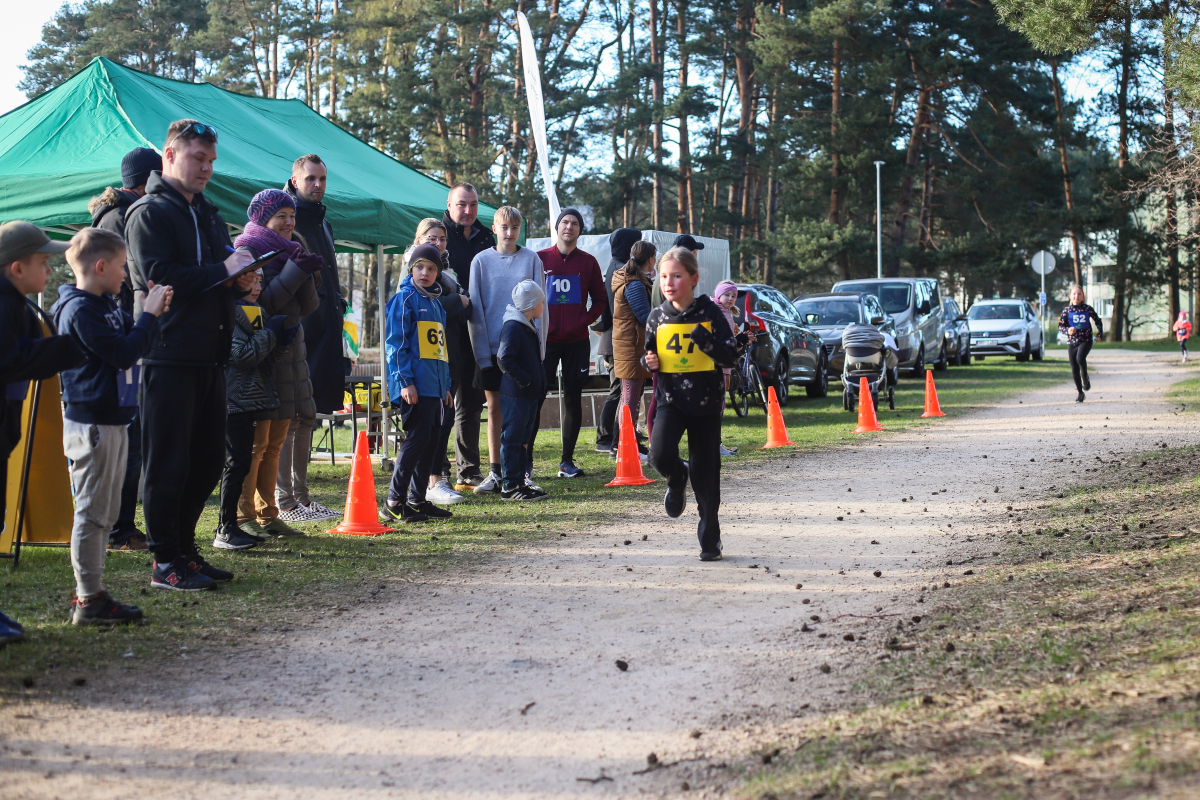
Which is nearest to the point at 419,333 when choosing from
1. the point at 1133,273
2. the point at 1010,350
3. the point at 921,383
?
the point at 921,383

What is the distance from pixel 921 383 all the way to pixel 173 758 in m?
20.9

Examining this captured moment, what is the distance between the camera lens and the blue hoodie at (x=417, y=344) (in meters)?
7.58

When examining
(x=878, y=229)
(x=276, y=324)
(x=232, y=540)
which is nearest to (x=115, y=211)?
(x=276, y=324)

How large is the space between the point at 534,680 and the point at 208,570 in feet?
8.02

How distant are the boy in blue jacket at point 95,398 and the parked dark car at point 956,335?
79.2ft

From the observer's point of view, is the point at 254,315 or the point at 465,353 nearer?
the point at 254,315

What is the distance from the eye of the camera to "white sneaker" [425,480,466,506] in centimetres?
848

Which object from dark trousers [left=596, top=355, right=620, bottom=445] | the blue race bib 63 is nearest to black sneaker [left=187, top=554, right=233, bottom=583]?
the blue race bib 63

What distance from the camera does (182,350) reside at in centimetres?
550

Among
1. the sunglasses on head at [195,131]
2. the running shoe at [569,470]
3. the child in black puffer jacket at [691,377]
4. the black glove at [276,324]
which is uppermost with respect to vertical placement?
the sunglasses on head at [195,131]

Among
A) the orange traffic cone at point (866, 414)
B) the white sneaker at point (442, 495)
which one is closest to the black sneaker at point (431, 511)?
the white sneaker at point (442, 495)

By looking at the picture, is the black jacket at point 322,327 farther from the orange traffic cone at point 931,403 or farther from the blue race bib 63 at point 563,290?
the orange traffic cone at point 931,403

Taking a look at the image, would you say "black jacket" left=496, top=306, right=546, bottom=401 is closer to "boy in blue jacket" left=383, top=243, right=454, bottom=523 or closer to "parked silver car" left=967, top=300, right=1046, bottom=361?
"boy in blue jacket" left=383, top=243, right=454, bottom=523

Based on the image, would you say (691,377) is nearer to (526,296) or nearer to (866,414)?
(526,296)
